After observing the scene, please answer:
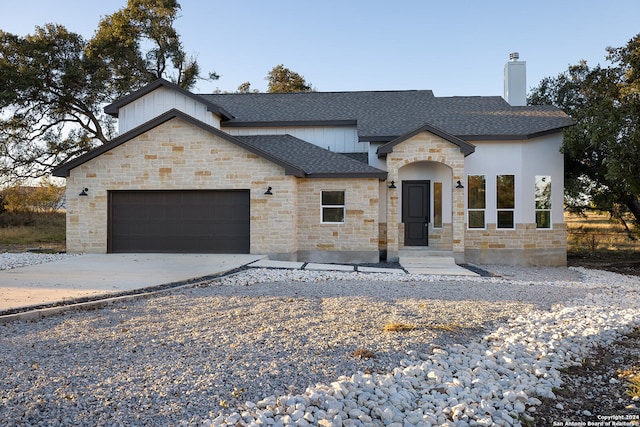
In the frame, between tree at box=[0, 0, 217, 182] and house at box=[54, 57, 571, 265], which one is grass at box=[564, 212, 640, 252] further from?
tree at box=[0, 0, 217, 182]

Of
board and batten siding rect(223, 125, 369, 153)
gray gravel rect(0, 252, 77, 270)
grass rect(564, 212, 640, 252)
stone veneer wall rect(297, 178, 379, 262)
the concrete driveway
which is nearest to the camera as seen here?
the concrete driveway

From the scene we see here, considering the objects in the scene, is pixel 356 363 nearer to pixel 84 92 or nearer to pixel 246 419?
pixel 246 419

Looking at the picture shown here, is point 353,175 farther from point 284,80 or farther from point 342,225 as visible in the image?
point 284,80

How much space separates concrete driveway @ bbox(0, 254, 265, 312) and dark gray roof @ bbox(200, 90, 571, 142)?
22.7ft

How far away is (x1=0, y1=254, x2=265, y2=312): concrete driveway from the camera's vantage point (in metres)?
7.93

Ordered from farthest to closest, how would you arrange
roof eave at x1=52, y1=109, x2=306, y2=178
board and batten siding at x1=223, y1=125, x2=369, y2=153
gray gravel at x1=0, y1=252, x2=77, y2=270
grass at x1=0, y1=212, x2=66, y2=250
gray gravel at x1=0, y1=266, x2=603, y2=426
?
grass at x1=0, y1=212, x2=66, y2=250
board and batten siding at x1=223, y1=125, x2=369, y2=153
roof eave at x1=52, y1=109, x2=306, y2=178
gray gravel at x1=0, y1=252, x2=77, y2=270
gray gravel at x1=0, y1=266, x2=603, y2=426

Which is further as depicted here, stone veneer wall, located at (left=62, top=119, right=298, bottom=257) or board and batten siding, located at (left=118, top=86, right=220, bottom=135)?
board and batten siding, located at (left=118, top=86, right=220, bottom=135)

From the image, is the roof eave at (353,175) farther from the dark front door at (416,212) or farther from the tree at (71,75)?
the tree at (71,75)

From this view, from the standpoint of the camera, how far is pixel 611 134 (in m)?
14.2

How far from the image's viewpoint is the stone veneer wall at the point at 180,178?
14742 mm

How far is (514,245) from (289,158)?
8.49 m

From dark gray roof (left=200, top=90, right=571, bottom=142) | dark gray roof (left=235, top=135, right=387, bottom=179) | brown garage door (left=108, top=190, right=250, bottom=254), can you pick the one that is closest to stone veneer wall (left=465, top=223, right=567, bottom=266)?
dark gray roof (left=200, top=90, right=571, bottom=142)

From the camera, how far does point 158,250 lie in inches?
598

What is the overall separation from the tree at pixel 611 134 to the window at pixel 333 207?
7.80m
